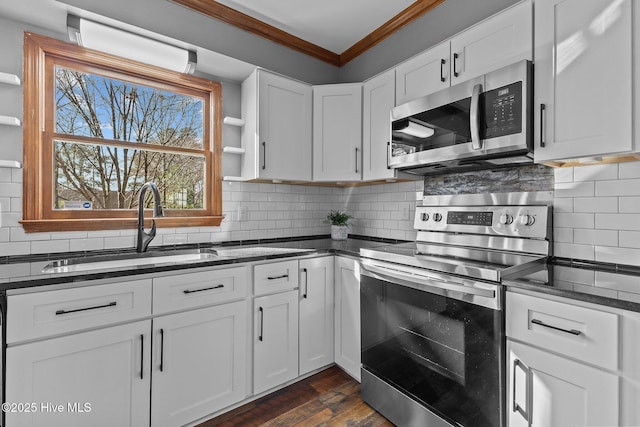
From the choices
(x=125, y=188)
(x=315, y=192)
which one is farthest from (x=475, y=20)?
(x=125, y=188)

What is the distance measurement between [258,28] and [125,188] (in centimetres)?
152

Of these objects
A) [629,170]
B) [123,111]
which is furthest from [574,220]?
[123,111]

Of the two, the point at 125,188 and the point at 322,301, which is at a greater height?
the point at 125,188

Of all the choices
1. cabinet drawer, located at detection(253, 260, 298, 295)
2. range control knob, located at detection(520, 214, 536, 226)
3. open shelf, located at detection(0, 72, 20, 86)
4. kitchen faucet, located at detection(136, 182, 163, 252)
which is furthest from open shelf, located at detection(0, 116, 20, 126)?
range control knob, located at detection(520, 214, 536, 226)

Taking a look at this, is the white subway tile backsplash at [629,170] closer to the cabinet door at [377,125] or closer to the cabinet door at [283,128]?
the cabinet door at [377,125]

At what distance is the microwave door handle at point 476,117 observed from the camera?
1622 millimetres

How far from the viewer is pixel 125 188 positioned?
6.98 ft

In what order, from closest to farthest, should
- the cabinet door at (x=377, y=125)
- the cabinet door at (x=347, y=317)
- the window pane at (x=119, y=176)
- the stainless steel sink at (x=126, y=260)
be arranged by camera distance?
the stainless steel sink at (x=126, y=260), the window pane at (x=119, y=176), the cabinet door at (x=347, y=317), the cabinet door at (x=377, y=125)

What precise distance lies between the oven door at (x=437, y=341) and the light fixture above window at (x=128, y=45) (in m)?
1.84

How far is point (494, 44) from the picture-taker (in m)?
1.67

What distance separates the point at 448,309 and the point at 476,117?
3.19 ft

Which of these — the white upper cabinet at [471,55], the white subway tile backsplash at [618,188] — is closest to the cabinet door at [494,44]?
the white upper cabinet at [471,55]

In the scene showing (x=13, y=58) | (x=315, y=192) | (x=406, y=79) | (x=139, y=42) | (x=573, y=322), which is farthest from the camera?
(x=315, y=192)

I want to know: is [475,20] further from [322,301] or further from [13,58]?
[13,58]
